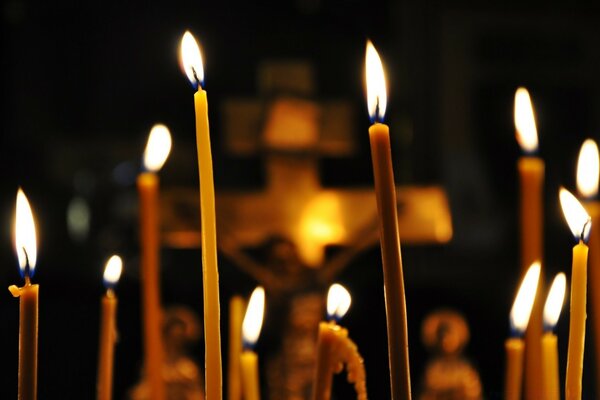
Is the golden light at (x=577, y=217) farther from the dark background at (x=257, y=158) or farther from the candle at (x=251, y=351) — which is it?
the dark background at (x=257, y=158)

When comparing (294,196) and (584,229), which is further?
(294,196)

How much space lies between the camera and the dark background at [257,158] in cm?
176

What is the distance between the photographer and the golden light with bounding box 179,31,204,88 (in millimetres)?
428

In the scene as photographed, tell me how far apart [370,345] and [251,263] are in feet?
1.85

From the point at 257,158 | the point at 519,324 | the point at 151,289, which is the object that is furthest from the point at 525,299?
the point at 257,158

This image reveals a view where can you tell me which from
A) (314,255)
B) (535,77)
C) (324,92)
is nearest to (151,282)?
(314,255)

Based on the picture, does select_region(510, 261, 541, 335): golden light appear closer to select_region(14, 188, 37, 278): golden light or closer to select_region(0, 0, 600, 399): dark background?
select_region(14, 188, 37, 278): golden light

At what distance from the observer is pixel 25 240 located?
1.44 ft

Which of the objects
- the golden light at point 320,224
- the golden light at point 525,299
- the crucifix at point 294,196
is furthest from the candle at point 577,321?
the golden light at point 320,224

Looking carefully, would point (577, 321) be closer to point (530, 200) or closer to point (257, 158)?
point (530, 200)

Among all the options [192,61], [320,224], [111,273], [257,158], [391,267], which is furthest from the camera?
[257,158]

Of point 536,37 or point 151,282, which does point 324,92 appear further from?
point 151,282

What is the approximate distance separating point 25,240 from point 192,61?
111 millimetres

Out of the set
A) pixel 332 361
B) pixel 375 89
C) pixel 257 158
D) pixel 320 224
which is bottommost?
pixel 332 361
